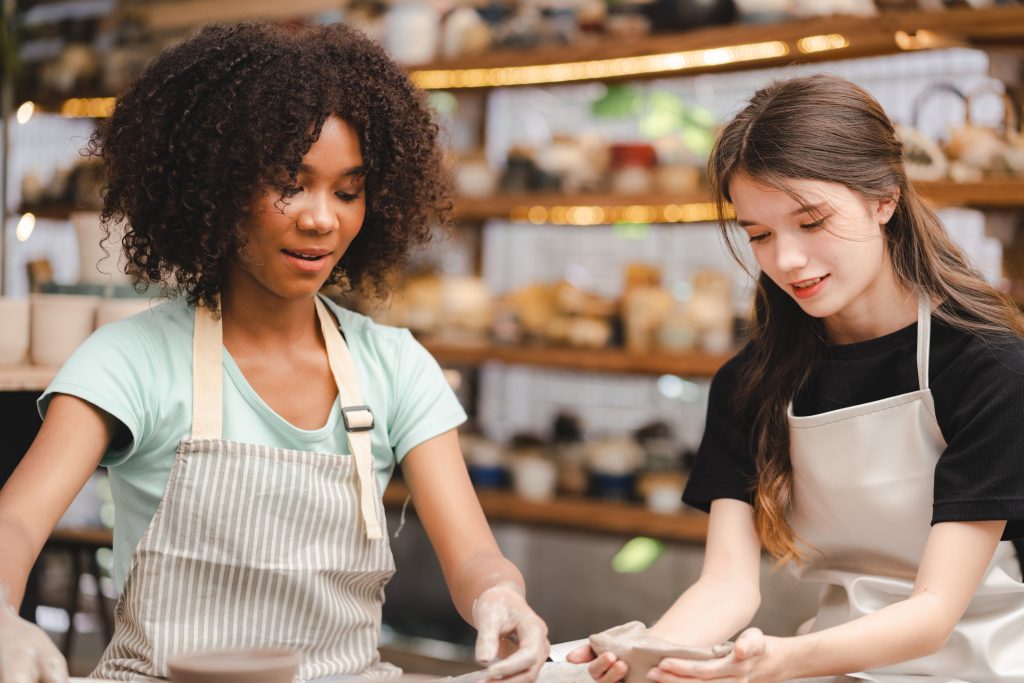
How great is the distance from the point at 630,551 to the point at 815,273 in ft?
7.67

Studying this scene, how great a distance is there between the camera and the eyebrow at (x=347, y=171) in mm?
1401

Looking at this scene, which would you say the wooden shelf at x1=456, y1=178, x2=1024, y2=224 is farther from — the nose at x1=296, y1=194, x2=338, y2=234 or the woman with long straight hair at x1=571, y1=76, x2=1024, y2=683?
the nose at x1=296, y1=194, x2=338, y2=234

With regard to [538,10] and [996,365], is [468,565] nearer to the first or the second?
[996,365]

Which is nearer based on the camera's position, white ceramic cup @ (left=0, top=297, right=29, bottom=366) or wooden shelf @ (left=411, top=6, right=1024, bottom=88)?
white ceramic cup @ (left=0, top=297, right=29, bottom=366)

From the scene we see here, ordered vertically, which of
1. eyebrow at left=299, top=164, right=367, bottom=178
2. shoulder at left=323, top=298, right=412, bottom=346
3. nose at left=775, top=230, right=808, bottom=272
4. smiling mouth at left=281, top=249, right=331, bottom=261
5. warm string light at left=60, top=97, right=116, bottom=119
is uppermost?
warm string light at left=60, top=97, right=116, bottom=119

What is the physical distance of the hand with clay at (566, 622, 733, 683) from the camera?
3.69ft

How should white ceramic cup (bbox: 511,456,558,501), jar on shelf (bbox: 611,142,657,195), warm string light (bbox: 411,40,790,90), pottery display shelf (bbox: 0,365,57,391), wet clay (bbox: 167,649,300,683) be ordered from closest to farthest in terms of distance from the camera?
wet clay (bbox: 167,649,300,683), pottery display shelf (bbox: 0,365,57,391), warm string light (bbox: 411,40,790,90), jar on shelf (bbox: 611,142,657,195), white ceramic cup (bbox: 511,456,558,501)

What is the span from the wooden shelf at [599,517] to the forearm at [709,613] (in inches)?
71.7

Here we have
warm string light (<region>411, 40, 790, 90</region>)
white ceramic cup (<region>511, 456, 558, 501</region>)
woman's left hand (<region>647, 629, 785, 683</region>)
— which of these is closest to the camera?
woman's left hand (<region>647, 629, 785, 683</region>)

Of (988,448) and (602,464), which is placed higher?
(988,448)

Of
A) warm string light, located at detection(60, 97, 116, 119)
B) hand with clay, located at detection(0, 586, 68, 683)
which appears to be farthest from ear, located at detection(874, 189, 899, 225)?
warm string light, located at detection(60, 97, 116, 119)

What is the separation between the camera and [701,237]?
13.2 feet

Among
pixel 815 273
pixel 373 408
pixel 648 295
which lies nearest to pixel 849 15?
pixel 648 295

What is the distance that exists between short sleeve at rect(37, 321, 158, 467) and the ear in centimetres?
93
